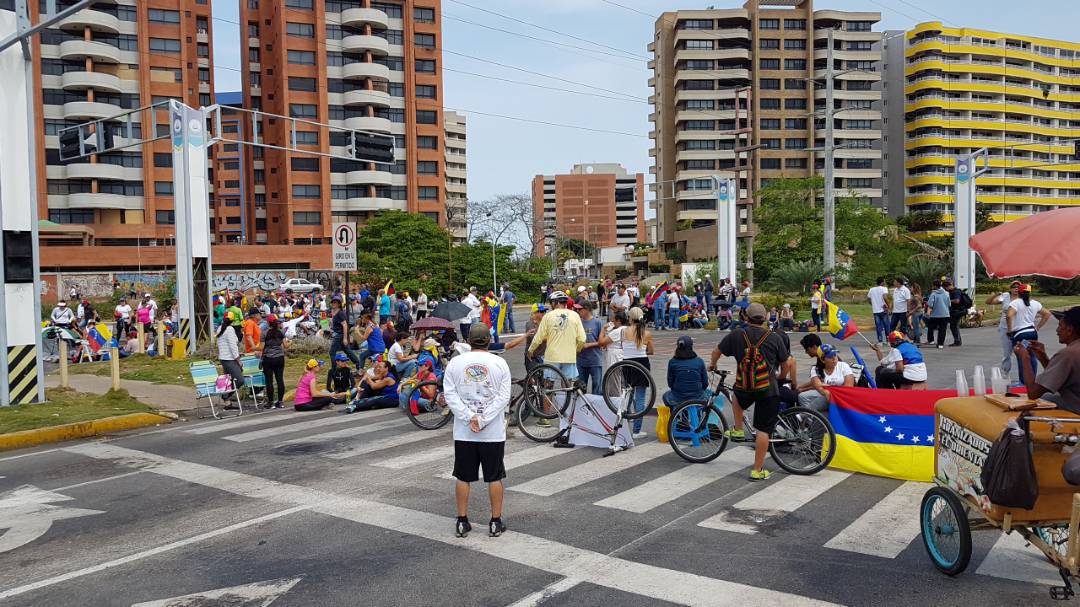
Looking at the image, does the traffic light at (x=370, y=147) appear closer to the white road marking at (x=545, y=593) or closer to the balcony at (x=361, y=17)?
the white road marking at (x=545, y=593)

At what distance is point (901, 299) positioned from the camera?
21.4 metres

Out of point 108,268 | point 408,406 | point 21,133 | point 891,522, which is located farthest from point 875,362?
point 108,268

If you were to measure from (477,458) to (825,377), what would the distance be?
5142mm

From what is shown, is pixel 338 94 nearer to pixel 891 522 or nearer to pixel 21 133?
pixel 21 133

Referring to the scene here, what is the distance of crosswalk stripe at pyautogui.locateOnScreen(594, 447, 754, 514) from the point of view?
7676 mm

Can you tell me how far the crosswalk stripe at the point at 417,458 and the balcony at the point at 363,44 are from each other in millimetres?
67482

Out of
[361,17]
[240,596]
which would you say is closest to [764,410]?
[240,596]

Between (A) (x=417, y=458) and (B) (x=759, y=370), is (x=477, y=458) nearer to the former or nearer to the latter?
(B) (x=759, y=370)

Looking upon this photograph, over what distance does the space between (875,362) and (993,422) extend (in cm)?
1534

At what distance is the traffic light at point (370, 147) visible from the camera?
75.2ft

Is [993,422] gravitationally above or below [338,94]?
below

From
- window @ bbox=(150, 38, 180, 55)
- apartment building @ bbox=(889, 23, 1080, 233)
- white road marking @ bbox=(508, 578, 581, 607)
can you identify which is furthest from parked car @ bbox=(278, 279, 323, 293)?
apartment building @ bbox=(889, 23, 1080, 233)

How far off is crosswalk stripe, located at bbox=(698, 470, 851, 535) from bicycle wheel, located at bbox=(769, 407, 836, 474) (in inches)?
4.7

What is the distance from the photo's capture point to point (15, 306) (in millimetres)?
14453
